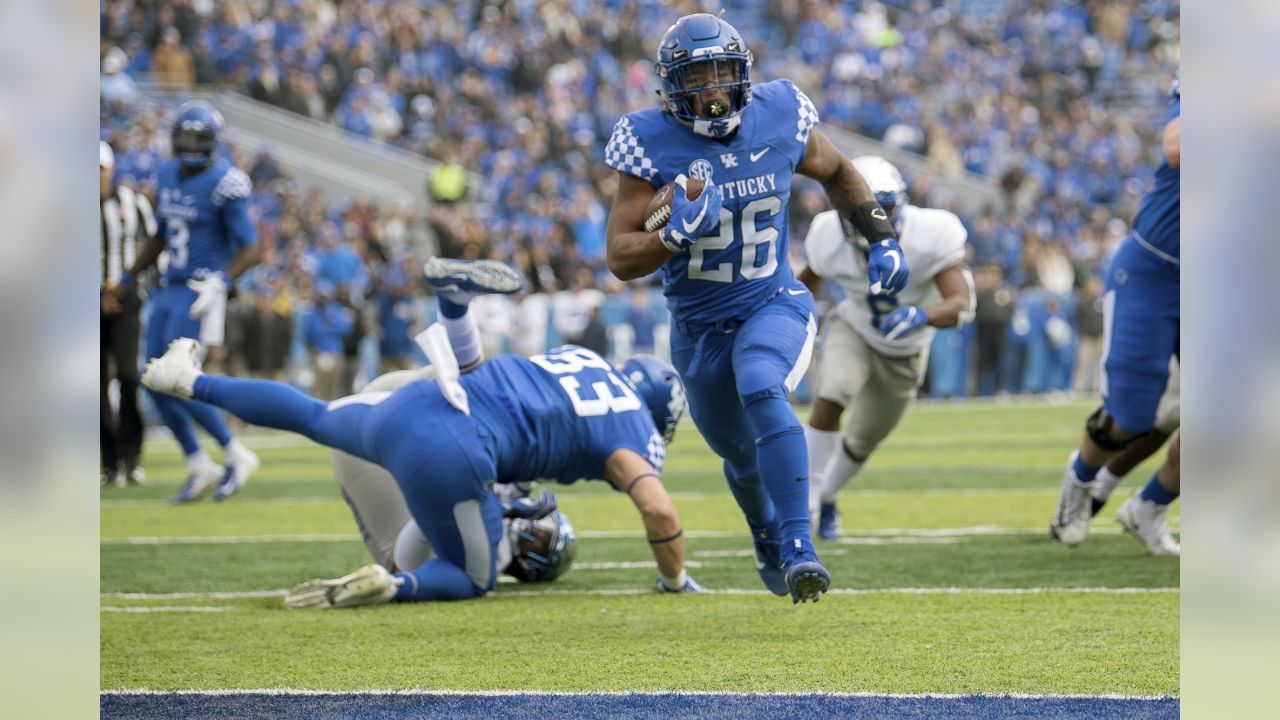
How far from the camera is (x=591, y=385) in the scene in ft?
18.1

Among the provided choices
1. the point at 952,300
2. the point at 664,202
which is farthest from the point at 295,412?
the point at 952,300

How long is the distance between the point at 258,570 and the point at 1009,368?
14.2m

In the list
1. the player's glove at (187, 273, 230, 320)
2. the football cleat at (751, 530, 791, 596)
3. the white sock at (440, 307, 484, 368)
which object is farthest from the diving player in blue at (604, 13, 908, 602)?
the player's glove at (187, 273, 230, 320)

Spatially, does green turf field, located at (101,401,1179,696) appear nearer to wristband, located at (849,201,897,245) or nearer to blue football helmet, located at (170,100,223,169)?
wristband, located at (849,201,897,245)

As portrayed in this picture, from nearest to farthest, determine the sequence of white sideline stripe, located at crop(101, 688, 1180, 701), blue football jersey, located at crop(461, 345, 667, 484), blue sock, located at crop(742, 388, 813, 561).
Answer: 1. white sideline stripe, located at crop(101, 688, 1180, 701)
2. blue sock, located at crop(742, 388, 813, 561)
3. blue football jersey, located at crop(461, 345, 667, 484)

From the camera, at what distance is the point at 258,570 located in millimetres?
6289

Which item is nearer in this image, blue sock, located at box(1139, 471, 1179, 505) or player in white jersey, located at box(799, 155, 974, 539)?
blue sock, located at box(1139, 471, 1179, 505)

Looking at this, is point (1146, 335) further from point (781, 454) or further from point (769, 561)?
point (781, 454)

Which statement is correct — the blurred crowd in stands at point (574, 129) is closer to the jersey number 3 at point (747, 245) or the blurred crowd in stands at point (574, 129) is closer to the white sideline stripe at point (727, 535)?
the white sideline stripe at point (727, 535)

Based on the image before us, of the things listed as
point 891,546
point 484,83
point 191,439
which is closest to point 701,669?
point 891,546

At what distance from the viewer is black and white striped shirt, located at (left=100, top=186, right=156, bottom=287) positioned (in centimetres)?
981

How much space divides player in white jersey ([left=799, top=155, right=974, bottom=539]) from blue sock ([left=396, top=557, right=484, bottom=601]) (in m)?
2.06

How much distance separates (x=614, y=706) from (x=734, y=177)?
173cm
